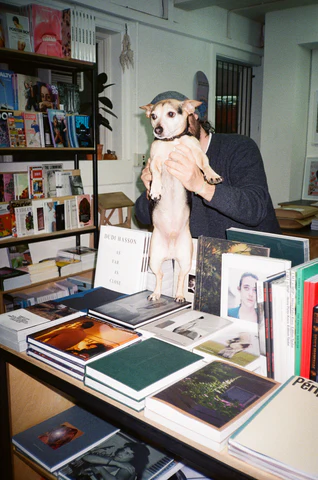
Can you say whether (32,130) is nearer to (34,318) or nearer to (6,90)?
(6,90)

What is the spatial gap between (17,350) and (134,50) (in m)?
3.12

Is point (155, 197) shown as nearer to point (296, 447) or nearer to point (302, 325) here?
point (302, 325)

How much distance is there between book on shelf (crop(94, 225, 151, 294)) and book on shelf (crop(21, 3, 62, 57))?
5.75 feet

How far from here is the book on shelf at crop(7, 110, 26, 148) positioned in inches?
103

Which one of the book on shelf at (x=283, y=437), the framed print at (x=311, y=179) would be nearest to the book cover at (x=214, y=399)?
the book on shelf at (x=283, y=437)

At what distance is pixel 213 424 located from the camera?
0.84 meters

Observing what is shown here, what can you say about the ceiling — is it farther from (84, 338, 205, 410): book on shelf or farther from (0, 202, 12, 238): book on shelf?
(84, 338, 205, 410): book on shelf

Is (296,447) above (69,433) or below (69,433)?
above

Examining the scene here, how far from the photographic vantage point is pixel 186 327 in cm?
126

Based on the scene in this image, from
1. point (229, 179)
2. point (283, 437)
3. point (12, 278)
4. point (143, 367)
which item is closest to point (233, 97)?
point (12, 278)

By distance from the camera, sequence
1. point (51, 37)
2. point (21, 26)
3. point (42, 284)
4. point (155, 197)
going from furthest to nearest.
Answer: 1. point (42, 284)
2. point (51, 37)
3. point (21, 26)
4. point (155, 197)

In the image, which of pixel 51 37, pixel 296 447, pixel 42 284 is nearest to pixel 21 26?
pixel 51 37

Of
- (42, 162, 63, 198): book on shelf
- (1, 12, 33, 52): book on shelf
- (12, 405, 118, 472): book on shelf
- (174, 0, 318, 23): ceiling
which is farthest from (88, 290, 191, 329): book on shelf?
(174, 0, 318, 23): ceiling

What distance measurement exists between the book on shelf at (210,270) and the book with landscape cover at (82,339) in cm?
28
